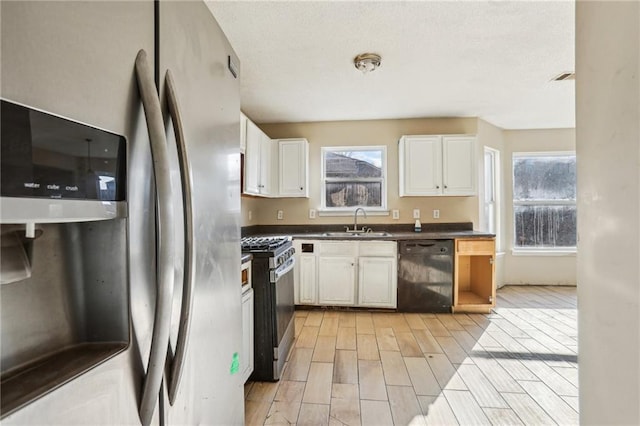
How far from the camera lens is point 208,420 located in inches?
35.8

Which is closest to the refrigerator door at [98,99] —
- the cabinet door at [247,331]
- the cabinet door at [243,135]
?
the cabinet door at [247,331]

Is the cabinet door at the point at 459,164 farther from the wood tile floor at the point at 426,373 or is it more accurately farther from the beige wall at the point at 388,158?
the wood tile floor at the point at 426,373

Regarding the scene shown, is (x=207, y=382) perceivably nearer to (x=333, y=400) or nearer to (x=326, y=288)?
(x=333, y=400)

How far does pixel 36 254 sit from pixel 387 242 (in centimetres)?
332

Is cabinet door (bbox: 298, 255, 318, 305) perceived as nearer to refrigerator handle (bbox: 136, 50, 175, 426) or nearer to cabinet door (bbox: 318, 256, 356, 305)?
cabinet door (bbox: 318, 256, 356, 305)

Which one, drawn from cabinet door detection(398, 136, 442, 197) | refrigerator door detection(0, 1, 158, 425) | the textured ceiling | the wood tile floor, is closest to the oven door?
the wood tile floor

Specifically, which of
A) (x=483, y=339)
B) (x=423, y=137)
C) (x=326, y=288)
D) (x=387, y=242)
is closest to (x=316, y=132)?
(x=423, y=137)

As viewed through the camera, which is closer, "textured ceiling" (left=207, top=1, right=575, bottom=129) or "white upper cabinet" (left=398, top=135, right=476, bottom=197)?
"textured ceiling" (left=207, top=1, right=575, bottom=129)

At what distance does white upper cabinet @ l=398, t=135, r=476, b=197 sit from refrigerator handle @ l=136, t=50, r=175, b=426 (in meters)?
3.58

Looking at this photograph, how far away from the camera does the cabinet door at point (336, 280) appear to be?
11.7ft

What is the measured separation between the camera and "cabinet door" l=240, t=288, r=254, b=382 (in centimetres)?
187

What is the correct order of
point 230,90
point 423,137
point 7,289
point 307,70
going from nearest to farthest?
point 7,289 → point 230,90 → point 307,70 → point 423,137

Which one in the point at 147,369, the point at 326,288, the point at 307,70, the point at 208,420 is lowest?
the point at 326,288

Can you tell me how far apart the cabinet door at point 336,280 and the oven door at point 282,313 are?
3.17 ft
